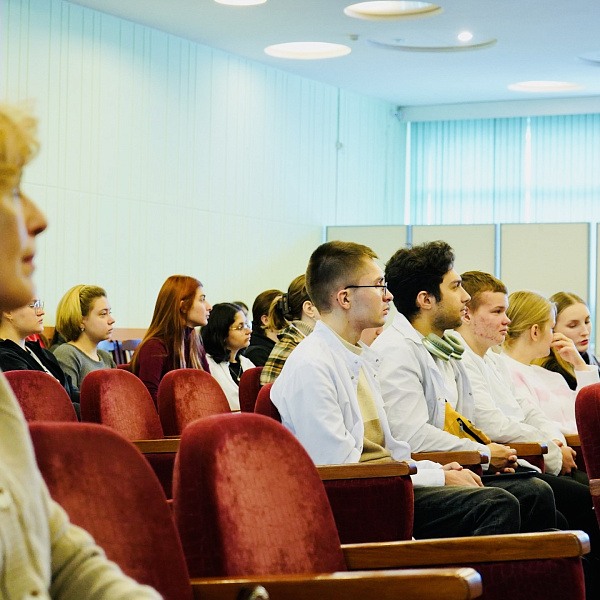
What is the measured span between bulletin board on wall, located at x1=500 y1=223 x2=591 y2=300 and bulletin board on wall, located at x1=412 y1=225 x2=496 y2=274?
122 millimetres

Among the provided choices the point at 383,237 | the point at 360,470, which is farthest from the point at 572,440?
the point at 383,237

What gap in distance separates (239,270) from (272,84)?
6.99 feet

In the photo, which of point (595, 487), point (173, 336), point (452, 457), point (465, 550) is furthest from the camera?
point (173, 336)

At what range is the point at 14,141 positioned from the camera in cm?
125

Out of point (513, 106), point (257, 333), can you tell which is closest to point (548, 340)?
point (257, 333)

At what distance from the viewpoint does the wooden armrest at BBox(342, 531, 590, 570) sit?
2016mm

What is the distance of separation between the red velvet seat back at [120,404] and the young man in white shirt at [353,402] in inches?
31.6

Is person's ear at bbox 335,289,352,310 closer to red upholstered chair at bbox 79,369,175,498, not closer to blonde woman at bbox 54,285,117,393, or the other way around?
red upholstered chair at bbox 79,369,175,498

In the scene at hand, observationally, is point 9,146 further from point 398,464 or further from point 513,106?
point 513,106

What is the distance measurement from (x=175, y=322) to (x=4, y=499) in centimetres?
426

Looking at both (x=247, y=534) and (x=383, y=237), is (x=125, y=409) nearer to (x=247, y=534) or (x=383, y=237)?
(x=247, y=534)

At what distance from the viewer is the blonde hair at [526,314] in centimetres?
506

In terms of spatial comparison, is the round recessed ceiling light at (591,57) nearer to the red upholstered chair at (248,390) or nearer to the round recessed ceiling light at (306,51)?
the round recessed ceiling light at (306,51)

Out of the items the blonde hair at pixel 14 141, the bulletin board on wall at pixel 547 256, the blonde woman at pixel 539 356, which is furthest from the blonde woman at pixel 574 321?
the bulletin board on wall at pixel 547 256
